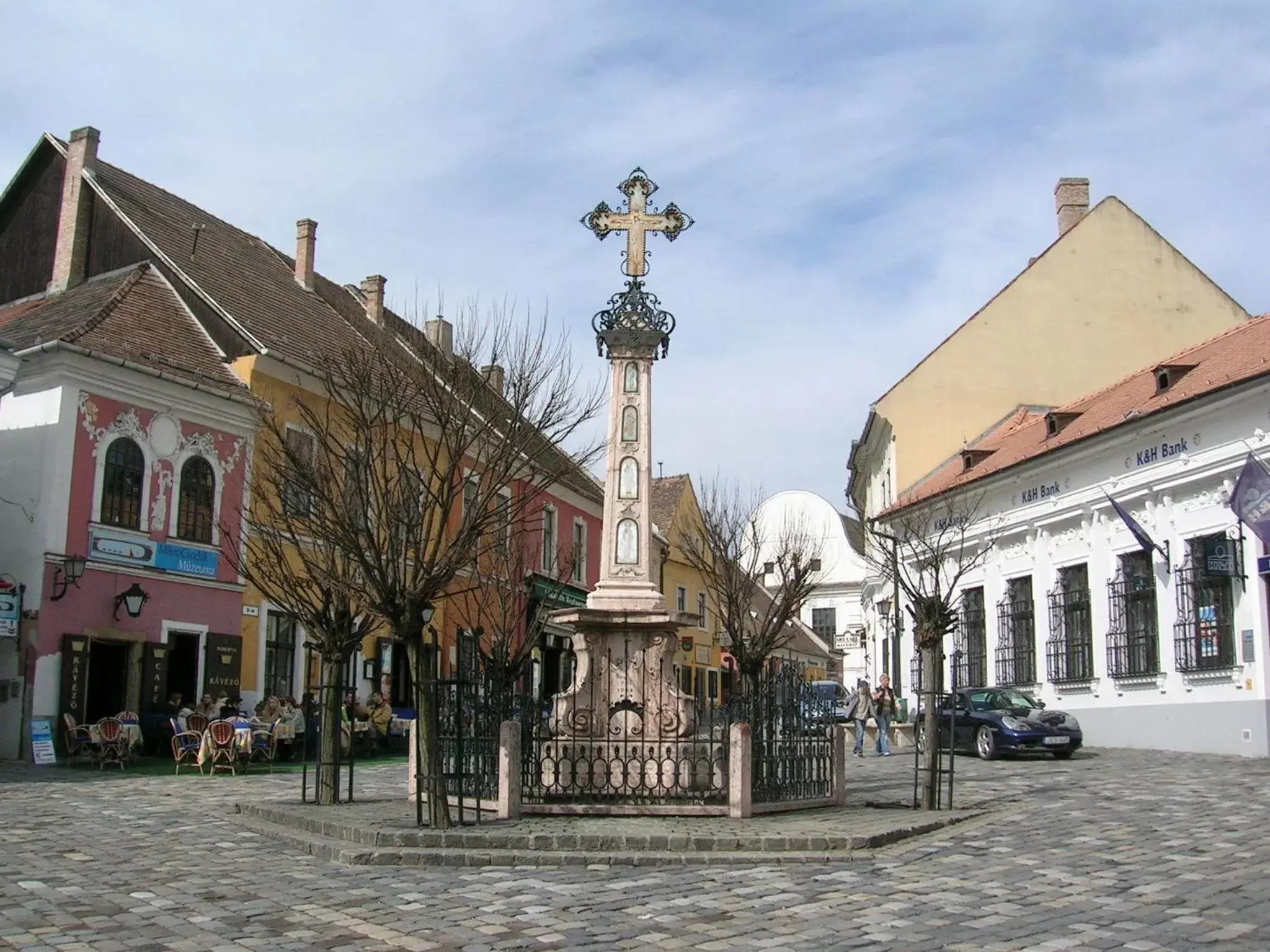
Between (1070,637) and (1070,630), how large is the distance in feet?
0.51

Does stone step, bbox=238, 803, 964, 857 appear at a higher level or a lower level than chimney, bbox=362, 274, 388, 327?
lower

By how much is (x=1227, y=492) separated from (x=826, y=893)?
15.7 m

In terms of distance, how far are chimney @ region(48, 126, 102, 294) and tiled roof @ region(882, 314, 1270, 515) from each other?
19260 mm

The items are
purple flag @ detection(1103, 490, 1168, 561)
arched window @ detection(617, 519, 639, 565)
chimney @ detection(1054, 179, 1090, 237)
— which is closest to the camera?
arched window @ detection(617, 519, 639, 565)

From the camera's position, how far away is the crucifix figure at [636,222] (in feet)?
46.9

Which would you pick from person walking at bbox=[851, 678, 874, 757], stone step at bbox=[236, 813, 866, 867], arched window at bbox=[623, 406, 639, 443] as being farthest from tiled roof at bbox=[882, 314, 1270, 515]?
stone step at bbox=[236, 813, 866, 867]

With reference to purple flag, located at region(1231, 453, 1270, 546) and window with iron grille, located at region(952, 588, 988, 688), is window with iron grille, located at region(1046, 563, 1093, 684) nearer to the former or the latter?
window with iron grille, located at region(952, 588, 988, 688)

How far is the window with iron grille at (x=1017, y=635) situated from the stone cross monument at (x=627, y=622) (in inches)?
664

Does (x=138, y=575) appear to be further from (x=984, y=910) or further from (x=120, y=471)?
(x=984, y=910)

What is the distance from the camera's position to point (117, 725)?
731 inches

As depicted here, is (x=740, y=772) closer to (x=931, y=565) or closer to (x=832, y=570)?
(x=931, y=565)

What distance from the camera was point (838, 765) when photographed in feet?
44.1

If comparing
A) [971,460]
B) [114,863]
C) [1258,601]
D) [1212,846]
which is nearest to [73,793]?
[114,863]

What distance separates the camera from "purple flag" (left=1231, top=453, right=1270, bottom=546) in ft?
64.4
